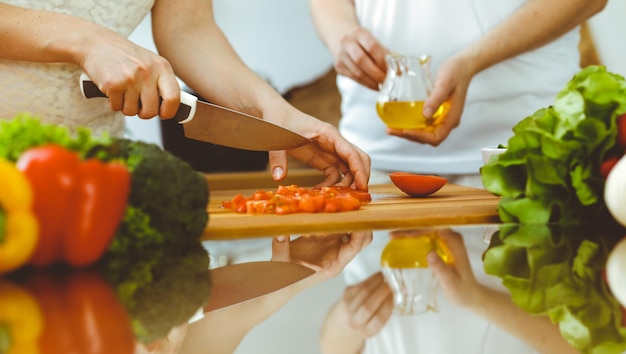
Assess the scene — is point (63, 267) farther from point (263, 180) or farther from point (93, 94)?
point (263, 180)

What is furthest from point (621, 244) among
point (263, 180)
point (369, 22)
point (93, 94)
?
point (263, 180)

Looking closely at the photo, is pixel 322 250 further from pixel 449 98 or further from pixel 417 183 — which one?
pixel 449 98

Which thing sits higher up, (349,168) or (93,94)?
(93,94)

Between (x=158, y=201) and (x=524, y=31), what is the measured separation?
4.44 feet

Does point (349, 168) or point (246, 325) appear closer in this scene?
point (246, 325)

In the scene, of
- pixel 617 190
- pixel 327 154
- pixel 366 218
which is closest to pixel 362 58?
pixel 327 154

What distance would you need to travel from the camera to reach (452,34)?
89.4 inches

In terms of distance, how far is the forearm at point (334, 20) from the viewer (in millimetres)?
2316

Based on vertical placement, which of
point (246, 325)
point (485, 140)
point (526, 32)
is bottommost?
point (485, 140)

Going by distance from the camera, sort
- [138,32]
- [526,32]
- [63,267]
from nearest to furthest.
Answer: [63,267]
[526,32]
[138,32]

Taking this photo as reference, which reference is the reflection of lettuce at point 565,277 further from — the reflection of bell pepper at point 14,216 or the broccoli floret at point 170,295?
the reflection of bell pepper at point 14,216

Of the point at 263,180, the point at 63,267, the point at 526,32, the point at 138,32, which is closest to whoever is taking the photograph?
the point at 63,267

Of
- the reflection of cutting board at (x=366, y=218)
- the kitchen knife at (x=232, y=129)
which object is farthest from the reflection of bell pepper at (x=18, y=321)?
the kitchen knife at (x=232, y=129)

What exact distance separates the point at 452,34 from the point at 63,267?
149cm
